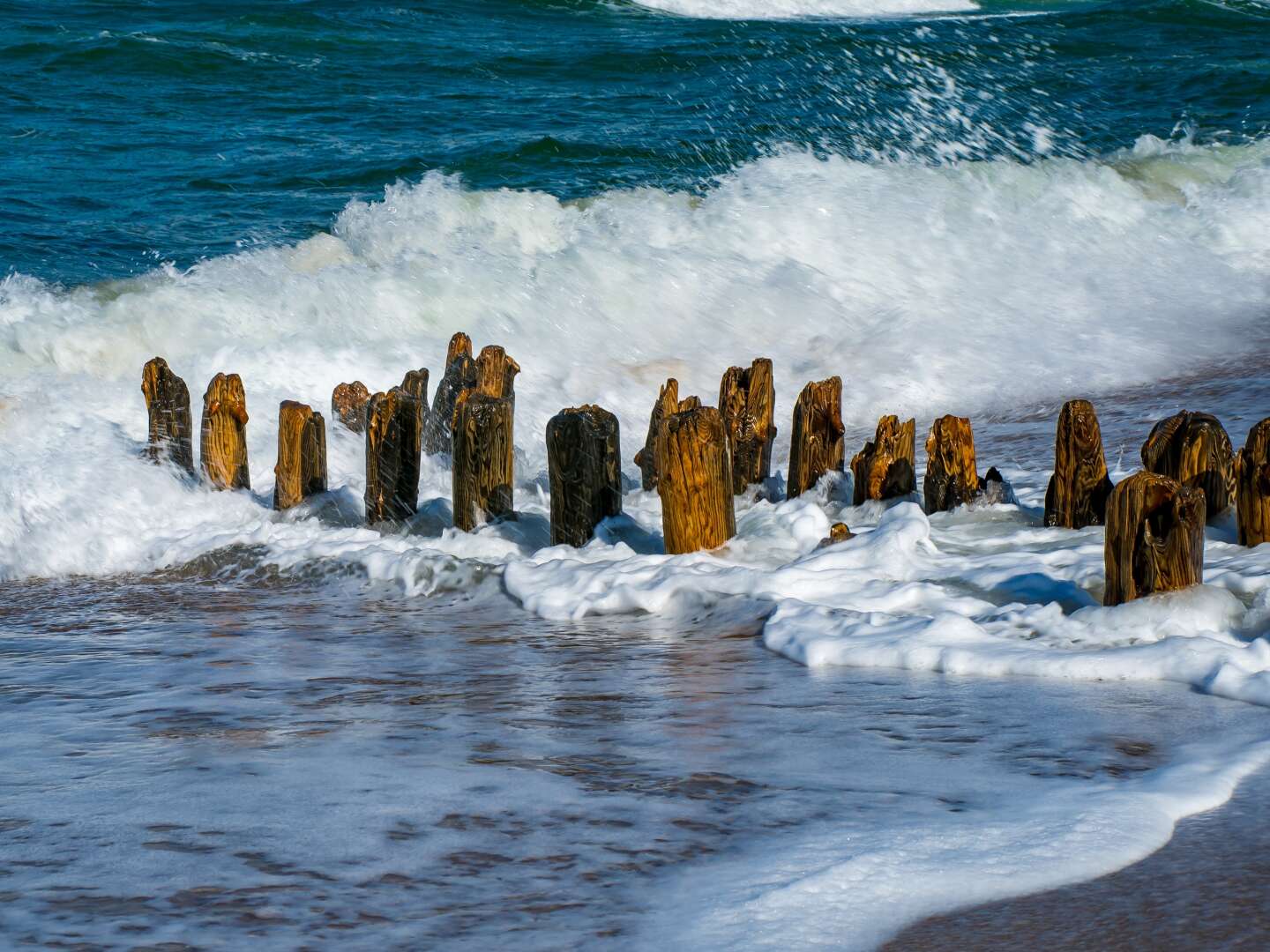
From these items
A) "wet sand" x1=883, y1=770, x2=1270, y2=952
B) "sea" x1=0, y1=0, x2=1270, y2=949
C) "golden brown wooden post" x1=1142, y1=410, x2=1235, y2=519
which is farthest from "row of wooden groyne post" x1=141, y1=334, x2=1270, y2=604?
"wet sand" x1=883, y1=770, x2=1270, y2=952

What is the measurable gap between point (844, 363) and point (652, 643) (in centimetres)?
567

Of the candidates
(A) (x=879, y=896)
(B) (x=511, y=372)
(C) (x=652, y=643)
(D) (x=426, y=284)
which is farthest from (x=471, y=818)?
(D) (x=426, y=284)

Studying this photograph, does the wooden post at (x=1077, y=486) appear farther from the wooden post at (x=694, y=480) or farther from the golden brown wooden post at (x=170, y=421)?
the golden brown wooden post at (x=170, y=421)

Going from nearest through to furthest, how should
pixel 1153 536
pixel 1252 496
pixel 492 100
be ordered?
pixel 1153 536
pixel 1252 496
pixel 492 100

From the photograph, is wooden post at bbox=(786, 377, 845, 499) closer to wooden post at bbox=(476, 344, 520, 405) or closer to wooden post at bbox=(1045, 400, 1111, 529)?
wooden post at bbox=(1045, 400, 1111, 529)

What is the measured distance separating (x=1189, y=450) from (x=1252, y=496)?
0.88 ft

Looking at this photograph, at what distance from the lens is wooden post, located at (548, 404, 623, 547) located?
18.1 feet

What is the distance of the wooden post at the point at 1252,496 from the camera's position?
4852 mm

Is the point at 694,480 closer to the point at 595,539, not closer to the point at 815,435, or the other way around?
the point at 595,539

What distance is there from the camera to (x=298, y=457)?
254 inches

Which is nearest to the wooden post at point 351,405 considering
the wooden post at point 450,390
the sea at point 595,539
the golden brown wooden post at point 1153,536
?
the sea at point 595,539

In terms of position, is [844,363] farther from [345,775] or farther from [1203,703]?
[345,775]

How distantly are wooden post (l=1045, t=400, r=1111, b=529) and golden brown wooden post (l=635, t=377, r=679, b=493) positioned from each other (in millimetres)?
1492

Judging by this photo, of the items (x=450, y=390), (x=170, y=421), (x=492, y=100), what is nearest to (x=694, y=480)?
(x=450, y=390)
